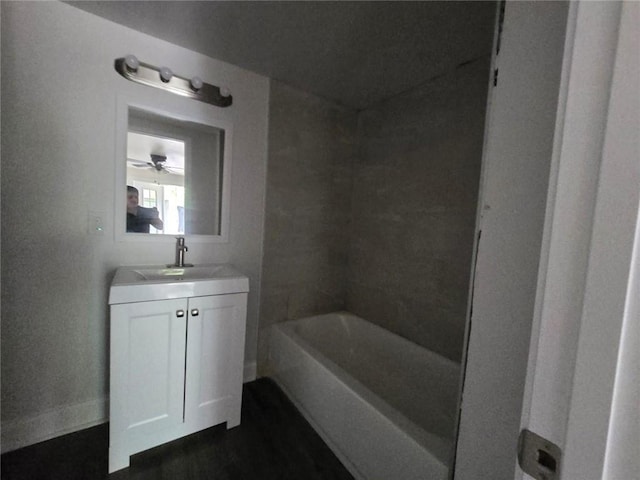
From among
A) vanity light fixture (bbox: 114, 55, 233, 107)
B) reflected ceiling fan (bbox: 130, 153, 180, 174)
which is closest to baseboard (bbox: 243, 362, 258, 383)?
reflected ceiling fan (bbox: 130, 153, 180, 174)

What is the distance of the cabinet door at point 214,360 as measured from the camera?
1.40 metres

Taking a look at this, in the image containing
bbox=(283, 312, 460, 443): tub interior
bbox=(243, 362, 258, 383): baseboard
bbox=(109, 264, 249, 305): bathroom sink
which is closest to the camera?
bbox=(109, 264, 249, 305): bathroom sink

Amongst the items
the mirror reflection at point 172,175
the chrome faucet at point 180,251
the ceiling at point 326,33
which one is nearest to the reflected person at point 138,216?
the mirror reflection at point 172,175

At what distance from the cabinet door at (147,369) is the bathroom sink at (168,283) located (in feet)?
0.13

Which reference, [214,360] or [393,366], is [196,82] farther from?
[393,366]

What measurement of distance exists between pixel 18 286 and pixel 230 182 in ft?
3.96

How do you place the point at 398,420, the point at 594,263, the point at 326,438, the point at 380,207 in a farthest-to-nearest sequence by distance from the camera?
the point at 380,207 → the point at 326,438 → the point at 398,420 → the point at 594,263

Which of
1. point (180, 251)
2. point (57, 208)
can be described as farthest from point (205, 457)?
point (57, 208)

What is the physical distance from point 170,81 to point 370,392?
208 centimetres

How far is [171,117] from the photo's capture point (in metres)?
1.67

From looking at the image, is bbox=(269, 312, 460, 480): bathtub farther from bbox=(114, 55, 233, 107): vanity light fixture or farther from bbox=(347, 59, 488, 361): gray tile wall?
bbox=(114, 55, 233, 107): vanity light fixture

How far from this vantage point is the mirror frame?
1518mm

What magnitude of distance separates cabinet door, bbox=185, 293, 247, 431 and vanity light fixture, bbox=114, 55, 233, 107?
127cm

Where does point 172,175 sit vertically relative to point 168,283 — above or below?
above
